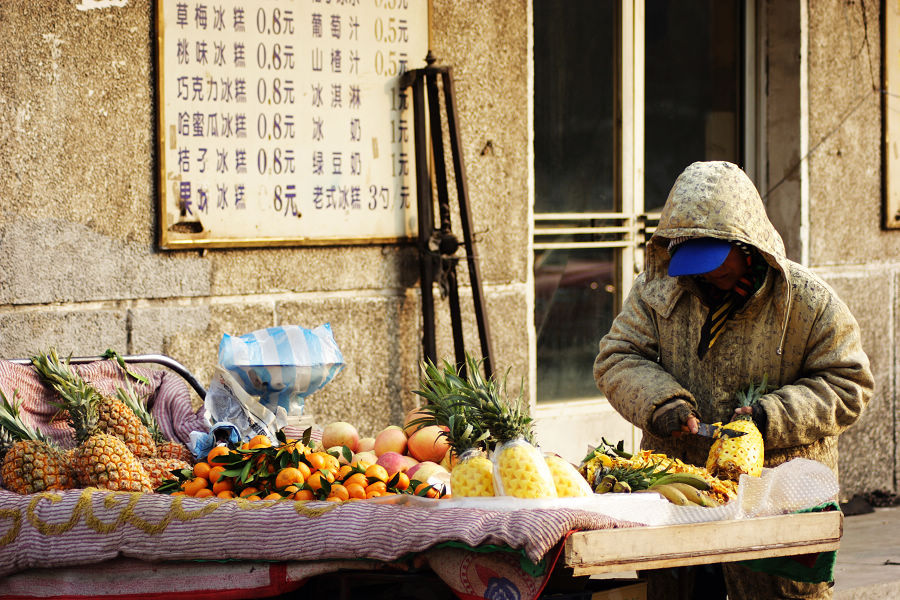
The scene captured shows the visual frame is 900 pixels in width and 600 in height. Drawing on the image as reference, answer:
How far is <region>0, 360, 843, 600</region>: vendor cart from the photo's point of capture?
8.78 ft

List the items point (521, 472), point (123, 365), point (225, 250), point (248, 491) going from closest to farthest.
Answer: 1. point (521, 472)
2. point (248, 491)
3. point (123, 365)
4. point (225, 250)

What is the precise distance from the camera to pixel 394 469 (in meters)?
3.73

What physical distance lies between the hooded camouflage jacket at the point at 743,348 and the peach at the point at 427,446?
637 mm

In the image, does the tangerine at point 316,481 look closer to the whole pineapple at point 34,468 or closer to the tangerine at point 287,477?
the tangerine at point 287,477

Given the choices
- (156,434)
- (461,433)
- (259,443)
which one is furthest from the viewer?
(156,434)

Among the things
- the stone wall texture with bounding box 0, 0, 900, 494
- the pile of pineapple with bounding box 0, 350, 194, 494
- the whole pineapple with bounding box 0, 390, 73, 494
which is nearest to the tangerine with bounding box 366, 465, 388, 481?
the pile of pineapple with bounding box 0, 350, 194, 494

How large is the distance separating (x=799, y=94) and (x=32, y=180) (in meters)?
4.73

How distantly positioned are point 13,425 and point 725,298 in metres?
2.42

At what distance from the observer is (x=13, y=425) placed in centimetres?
383

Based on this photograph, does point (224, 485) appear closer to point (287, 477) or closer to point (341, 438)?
point (287, 477)

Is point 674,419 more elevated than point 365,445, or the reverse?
point 674,419

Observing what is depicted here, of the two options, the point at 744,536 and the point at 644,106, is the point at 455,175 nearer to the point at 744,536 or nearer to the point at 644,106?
the point at 644,106

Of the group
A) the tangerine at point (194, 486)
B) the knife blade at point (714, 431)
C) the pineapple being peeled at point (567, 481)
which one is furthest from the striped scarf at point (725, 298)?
the tangerine at point (194, 486)

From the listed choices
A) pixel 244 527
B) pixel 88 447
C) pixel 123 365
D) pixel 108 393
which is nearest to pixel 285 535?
pixel 244 527
